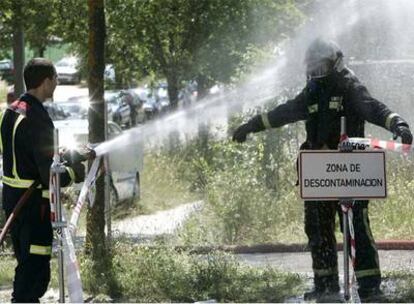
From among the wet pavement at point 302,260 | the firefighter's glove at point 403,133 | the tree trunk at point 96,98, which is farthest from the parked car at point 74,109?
the firefighter's glove at point 403,133

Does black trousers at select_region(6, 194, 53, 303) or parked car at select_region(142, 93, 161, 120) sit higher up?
parked car at select_region(142, 93, 161, 120)

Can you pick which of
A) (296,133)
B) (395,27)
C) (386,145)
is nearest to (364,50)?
(395,27)

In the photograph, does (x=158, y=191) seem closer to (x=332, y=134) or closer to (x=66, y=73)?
(x=332, y=134)

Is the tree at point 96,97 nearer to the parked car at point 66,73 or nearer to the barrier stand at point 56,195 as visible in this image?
the barrier stand at point 56,195

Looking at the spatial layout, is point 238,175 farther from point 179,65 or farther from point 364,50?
point 179,65

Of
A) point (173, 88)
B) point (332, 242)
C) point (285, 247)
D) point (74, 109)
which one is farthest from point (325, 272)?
point (74, 109)

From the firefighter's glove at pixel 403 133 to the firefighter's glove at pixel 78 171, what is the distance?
222 centimetres

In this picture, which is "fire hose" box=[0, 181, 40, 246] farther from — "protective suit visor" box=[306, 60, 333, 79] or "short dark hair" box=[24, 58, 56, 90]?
"protective suit visor" box=[306, 60, 333, 79]

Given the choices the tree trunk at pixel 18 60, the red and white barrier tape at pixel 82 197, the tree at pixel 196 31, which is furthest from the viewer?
the tree at pixel 196 31

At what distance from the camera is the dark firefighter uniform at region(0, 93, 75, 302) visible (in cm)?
635

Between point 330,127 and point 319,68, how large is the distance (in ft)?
1.48

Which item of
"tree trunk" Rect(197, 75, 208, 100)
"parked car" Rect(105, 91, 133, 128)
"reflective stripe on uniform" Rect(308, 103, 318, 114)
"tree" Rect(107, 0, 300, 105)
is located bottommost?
"reflective stripe on uniform" Rect(308, 103, 318, 114)

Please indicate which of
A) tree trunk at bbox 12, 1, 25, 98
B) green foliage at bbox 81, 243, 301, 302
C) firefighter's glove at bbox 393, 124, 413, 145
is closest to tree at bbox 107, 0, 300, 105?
tree trunk at bbox 12, 1, 25, 98

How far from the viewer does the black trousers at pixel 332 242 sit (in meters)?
7.54
